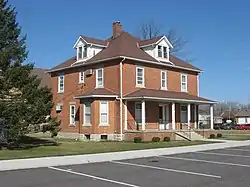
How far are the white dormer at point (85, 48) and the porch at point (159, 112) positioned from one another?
20.9 feet

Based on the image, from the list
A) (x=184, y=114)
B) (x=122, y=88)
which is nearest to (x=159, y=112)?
(x=184, y=114)

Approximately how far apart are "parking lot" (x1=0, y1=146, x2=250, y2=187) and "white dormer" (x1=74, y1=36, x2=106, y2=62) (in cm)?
1999

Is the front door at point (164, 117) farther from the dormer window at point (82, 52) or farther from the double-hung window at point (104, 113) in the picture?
the dormer window at point (82, 52)

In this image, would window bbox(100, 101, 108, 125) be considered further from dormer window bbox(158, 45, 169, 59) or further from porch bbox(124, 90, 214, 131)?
dormer window bbox(158, 45, 169, 59)

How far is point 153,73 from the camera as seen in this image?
111 feet

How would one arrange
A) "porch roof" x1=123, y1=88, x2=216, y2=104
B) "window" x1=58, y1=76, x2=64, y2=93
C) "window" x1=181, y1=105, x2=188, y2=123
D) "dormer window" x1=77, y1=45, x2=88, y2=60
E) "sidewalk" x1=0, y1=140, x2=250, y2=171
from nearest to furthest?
"sidewalk" x1=0, y1=140, x2=250, y2=171 < "porch roof" x1=123, y1=88, x2=216, y2=104 < "dormer window" x1=77, y1=45, x2=88, y2=60 < "window" x1=181, y1=105, x2=188, y2=123 < "window" x1=58, y1=76, x2=64, y2=93

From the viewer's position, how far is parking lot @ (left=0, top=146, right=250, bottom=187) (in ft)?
35.3

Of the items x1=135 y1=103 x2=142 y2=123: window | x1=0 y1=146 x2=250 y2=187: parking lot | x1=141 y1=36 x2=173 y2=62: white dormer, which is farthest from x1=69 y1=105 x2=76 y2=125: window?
x1=0 y1=146 x2=250 y2=187: parking lot

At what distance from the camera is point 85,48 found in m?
35.2

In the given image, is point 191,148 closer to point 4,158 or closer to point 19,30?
point 4,158

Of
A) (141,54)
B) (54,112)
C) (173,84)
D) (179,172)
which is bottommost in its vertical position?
(179,172)

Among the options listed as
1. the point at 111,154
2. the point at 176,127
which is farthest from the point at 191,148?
the point at 176,127

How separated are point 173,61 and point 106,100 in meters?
9.77

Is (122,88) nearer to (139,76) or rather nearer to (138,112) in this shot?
(139,76)
